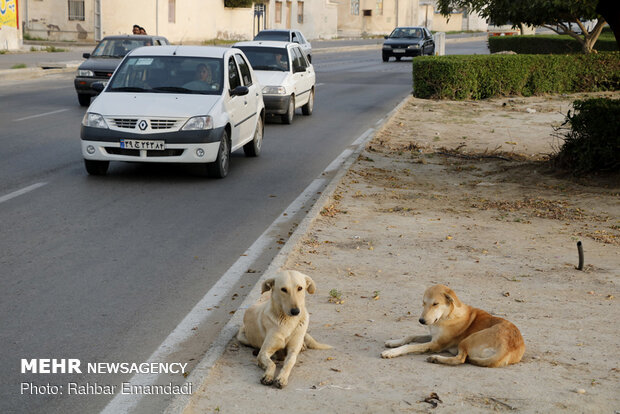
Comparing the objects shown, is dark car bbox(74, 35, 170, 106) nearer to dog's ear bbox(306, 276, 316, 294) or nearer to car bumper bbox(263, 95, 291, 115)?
car bumper bbox(263, 95, 291, 115)

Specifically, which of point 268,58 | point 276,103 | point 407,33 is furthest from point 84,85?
point 407,33

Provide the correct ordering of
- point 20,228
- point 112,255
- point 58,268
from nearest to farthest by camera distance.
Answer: point 58,268 → point 112,255 → point 20,228

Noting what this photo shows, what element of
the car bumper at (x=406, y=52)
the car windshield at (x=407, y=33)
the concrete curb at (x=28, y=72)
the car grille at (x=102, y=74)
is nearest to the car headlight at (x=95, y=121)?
the car grille at (x=102, y=74)

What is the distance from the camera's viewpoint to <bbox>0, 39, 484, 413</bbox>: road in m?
5.75

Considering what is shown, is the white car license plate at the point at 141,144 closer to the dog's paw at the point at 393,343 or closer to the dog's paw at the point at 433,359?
the dog's paw at the point at 393,343

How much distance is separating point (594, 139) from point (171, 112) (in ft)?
20.4

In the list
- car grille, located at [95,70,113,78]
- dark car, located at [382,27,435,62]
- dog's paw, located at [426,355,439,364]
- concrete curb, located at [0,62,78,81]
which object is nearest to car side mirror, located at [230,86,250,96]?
dog's paw, located at [426,355,439,364]

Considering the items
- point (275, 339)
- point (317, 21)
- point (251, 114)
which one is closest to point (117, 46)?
point (251, 114)

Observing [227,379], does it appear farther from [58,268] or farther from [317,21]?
[317,21]

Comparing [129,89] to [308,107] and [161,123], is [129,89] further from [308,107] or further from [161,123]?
[308,107]

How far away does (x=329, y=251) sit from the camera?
845 cm

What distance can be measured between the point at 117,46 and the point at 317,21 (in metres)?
65.5

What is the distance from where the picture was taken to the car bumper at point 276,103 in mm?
19406

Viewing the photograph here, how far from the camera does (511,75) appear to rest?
2877 centimetres
